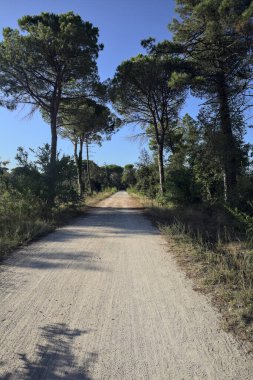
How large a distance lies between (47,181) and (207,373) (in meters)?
13.3

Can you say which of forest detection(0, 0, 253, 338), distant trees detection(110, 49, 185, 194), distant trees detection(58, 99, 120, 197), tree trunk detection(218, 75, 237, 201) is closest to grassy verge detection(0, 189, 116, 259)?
forest detection(0, 0, 253, 338)

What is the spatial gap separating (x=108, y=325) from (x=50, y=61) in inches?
650

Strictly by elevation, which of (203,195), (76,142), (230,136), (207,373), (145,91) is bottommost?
(207,373)

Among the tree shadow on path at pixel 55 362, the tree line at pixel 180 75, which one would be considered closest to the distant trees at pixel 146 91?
the tree line at pixel 180 75

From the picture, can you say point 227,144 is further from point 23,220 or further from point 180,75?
point 23,220

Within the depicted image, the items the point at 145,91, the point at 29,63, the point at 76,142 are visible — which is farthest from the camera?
the point at 76,142

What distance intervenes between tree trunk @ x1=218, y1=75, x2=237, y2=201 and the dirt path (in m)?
10.0

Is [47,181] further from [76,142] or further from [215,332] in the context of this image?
[76,142]

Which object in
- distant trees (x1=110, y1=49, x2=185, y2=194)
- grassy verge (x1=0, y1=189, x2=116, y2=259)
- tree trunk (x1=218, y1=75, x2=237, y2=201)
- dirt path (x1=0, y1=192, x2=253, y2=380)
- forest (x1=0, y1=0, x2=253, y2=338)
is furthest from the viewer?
distant trees (x1=110, y1=49, x2=185, y2=194)

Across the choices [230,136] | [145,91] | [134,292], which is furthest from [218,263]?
[145,91]

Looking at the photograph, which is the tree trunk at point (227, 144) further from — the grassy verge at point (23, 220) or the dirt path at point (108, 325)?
the dirt path at point (108, 325)

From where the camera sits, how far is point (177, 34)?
52.3 feet

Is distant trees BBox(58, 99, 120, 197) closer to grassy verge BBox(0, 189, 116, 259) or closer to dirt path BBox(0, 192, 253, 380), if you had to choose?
grassy verge BBox(0, 189, 116, 259)

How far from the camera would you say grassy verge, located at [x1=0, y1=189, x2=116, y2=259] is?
8469 millimetres
